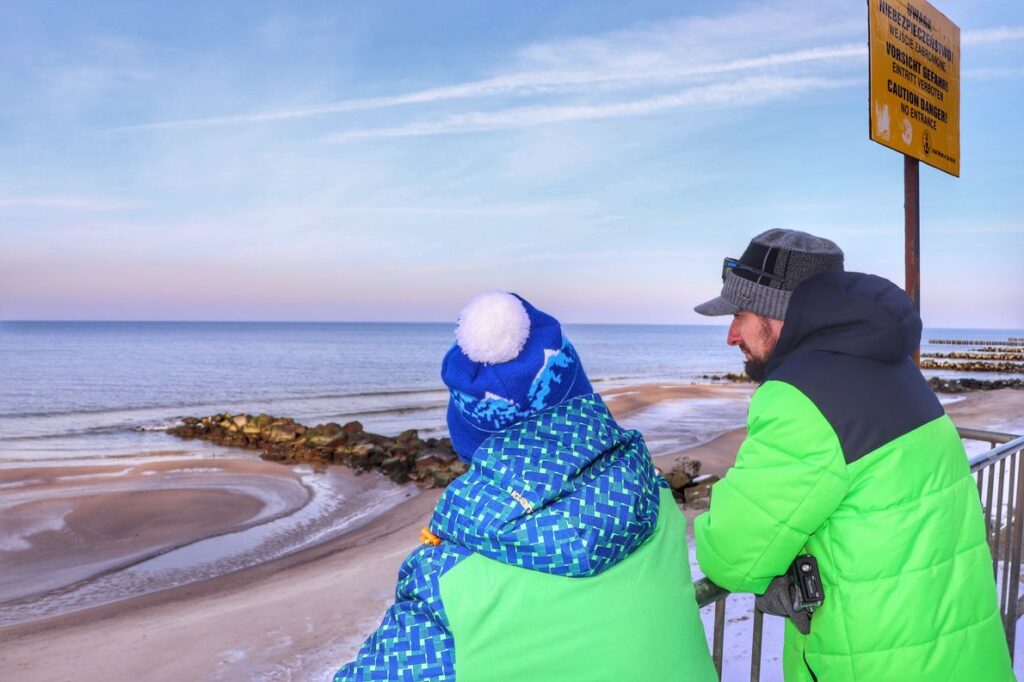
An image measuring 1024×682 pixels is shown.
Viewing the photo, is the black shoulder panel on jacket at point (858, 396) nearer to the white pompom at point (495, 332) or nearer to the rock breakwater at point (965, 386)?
the white pompom at point (495, 332)

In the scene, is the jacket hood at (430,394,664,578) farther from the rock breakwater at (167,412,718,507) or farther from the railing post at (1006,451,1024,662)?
the rock breakwater at (167,412,718,507)

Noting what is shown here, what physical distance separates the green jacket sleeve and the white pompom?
64 cm

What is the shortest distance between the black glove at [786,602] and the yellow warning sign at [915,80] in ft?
9.01

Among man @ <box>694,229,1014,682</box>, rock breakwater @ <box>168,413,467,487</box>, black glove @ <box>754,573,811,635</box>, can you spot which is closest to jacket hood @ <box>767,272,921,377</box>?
man @ <box>694,229,1014,682</box>

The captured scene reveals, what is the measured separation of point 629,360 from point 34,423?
51.9 metres

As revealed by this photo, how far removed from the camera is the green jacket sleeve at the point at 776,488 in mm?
1794

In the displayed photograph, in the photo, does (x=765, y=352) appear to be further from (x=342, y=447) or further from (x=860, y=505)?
(x=342, y=447)

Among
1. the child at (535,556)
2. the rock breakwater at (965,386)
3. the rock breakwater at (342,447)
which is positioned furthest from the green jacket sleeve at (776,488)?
the rock breakwater at (965,386)

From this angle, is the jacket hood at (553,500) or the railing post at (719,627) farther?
the railing post at (719,627)

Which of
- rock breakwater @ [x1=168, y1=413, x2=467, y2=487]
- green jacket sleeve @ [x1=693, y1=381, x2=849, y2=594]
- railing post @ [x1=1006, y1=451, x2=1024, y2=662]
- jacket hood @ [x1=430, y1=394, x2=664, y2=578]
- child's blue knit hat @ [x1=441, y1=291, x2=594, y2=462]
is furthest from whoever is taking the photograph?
rock breakwater @ [x1=168, y1=413, x2=467, y2=487]

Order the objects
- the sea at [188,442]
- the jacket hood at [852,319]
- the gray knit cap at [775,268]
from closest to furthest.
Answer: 1. the jacket hood at [852,319]
2. the gray knit cap at [775,268]
3. the sea at [188,442]

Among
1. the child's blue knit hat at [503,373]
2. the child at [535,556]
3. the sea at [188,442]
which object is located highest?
the child's blue knit hat at [503,373]

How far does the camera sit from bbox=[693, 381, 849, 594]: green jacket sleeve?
1794 mm

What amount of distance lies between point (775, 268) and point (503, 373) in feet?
3.87
